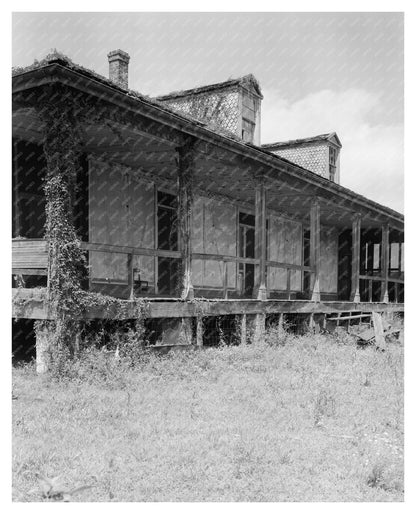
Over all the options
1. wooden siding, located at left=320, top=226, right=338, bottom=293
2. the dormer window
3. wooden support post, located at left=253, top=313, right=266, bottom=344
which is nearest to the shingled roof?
the dormer window

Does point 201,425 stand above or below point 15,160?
below

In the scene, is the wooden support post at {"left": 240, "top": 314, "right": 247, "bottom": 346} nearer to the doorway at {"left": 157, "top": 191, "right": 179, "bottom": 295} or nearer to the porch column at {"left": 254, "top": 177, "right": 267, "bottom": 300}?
the porch column at {"left": 254, "top": 177, "right": 267, "bottom": 300}

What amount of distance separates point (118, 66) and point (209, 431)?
43.7 ft

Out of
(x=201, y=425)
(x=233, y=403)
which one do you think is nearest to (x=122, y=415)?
(x=201, y=425)

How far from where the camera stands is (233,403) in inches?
327

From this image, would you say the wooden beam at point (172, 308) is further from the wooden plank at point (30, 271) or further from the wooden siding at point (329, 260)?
the wooden siding at point (329, 260)

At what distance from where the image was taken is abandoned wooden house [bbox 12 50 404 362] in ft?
31.1

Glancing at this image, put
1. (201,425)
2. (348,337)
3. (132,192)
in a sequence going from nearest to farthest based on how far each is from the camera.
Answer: (201,425), (132,192), (348,337)

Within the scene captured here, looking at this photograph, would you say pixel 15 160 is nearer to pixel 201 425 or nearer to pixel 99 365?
pixel 99 365

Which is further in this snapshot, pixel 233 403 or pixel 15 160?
pixel 15 160

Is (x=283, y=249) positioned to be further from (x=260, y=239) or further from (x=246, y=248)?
(x=260, y=239)

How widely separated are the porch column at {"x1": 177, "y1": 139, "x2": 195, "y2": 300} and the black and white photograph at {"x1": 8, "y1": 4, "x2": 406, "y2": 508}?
40mm

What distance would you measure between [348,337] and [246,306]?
4083 millimetres

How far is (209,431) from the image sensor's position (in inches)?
272
